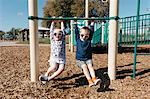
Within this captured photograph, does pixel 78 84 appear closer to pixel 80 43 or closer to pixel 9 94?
pixel 80 43

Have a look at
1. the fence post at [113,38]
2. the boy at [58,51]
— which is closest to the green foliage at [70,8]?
the fence post at [113,38]

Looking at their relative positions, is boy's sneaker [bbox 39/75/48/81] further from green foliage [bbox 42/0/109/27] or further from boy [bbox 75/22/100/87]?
green foliage [bbox 42/0/109/27]

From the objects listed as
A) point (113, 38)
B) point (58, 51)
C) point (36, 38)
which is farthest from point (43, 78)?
point (113, 38)

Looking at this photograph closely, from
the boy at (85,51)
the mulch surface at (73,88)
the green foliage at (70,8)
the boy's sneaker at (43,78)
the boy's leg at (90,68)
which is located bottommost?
the mulch surface at (73,88)

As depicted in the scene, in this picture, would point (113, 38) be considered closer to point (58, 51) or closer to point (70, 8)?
point (58, 51)

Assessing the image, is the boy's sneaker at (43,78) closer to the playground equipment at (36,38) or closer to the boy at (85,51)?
the playground equipment at (36,38)

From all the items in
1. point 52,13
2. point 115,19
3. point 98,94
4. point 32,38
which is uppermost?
point 52,13

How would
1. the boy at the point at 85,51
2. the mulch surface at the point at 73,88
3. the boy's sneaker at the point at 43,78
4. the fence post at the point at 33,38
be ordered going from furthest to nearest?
the fence post at the point at 33,38 → the boy at the point at 85,51 → the boy's sneaker at the point at 43,78 → the mulch surface at the point at 73,88

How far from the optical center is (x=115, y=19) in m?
5.19

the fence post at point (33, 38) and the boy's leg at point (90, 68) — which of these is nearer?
the boy's leg at point (90, 68)

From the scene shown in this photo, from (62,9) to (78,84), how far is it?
31947 millimetres

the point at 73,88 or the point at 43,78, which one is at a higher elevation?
the point at 43,78

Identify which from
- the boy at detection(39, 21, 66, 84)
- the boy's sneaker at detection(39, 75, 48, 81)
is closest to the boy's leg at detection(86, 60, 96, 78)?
the boy at detection(39, 21, 66, 84)

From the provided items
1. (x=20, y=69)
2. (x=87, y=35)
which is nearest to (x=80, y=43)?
(x=87, y=35)
